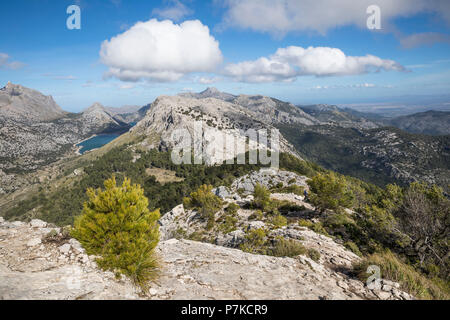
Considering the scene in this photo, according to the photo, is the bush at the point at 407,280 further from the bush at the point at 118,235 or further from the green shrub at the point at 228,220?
the green shrub at the point at 228,220

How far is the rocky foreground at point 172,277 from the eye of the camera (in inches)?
249

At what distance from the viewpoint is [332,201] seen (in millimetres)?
21281

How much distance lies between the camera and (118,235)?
22.6 ft

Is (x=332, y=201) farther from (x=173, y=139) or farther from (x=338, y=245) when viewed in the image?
(x=173, y=139)

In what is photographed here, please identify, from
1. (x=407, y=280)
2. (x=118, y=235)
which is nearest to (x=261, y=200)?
(x=407, y=280)

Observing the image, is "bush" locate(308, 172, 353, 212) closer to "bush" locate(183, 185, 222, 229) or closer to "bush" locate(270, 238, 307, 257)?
"bush" locate(270, 238, 307, 257)

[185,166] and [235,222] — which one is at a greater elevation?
[235,222]

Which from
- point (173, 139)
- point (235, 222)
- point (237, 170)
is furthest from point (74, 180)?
point (235, 222)

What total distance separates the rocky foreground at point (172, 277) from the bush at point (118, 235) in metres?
0.53

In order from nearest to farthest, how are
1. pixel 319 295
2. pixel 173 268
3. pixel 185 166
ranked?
1. pixel 319 295
2. pixel 173 268
3. pixel 185 166

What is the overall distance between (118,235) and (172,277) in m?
2.86

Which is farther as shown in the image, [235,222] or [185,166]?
[185,166]
